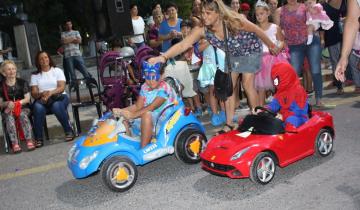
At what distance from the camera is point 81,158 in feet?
14.0

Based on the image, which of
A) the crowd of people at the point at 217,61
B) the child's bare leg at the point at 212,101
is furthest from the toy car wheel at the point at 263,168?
the child's bare leg at the point at 212,101

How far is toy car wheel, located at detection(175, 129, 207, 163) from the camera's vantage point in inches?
188

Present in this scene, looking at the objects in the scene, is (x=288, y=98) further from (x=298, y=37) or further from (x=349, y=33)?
(x=298, y=37)

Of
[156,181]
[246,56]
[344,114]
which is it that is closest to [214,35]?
[246,56]

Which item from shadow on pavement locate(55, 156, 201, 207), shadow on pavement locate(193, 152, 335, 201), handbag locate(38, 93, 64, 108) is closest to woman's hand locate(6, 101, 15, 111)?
handbag locate(38, 93, 64, 108)

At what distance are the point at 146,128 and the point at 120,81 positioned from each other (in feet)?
8.21

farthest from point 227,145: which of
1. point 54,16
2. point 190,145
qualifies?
point 54,16

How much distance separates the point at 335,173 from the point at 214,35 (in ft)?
6.95

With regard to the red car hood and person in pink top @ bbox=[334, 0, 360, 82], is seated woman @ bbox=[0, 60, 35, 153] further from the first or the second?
person in pink top @ bbox=[334, 0, 360, 82]

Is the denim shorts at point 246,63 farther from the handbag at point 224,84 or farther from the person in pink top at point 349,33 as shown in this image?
the person in pink top at point 349,33

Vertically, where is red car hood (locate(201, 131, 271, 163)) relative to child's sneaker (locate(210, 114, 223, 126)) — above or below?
above

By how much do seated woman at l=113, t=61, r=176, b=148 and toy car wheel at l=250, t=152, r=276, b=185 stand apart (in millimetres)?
1236

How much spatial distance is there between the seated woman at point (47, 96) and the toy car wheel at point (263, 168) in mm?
3603

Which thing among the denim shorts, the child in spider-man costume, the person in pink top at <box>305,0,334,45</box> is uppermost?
the person in pink top at <box>305,0,334,45</box>
